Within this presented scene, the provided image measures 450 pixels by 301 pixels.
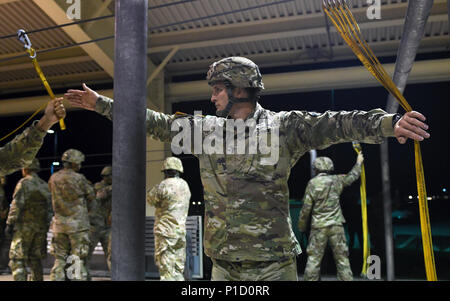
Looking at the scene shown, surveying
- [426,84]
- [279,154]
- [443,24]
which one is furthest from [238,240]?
[426,84]

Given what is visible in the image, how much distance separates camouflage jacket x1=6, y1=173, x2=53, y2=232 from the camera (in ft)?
20.5

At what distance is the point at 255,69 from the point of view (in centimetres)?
256

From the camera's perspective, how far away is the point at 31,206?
21.3 ft

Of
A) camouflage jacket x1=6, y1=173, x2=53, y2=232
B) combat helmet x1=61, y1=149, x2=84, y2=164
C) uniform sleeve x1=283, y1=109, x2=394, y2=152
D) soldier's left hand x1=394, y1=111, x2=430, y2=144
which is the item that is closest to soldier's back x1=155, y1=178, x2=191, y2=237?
combat helmet x1=61, y1=149, x2=84, y2=164

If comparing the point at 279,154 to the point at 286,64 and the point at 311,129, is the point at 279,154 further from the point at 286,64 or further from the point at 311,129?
the point at 286,64

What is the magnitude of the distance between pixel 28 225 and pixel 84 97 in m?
4.63

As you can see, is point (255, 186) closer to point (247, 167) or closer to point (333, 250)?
point (247, 167)

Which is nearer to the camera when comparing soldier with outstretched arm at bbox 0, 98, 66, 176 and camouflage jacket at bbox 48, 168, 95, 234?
soldier with outstretched arm at bbox 0, 98, 66, 176

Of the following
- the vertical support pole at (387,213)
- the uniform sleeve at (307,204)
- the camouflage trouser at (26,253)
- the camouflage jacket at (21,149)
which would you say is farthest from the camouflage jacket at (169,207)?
the vertical support pole at (387,213)

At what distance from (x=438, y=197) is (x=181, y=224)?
496 centimetres

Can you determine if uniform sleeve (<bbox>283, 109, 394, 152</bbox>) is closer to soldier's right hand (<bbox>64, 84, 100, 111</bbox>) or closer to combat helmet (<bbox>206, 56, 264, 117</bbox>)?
combat helmet (<bbox>206, 56, 264, 117</bbox>)

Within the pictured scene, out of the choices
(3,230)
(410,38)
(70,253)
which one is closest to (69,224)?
(70,253)

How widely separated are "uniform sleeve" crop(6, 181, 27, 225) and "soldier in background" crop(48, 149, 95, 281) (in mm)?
457

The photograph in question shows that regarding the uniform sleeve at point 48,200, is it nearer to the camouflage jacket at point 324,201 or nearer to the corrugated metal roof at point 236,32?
the corrugated metal roof at point 236,32
